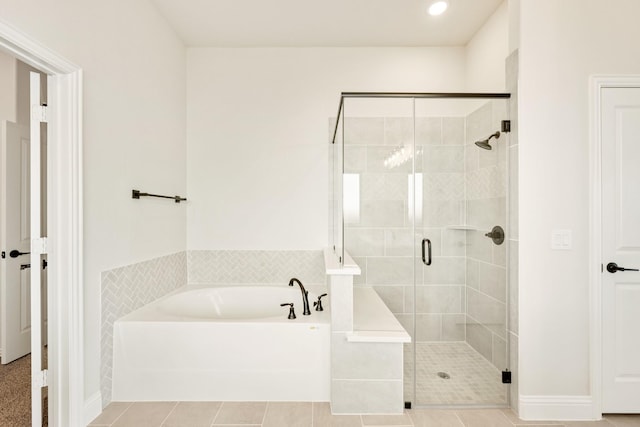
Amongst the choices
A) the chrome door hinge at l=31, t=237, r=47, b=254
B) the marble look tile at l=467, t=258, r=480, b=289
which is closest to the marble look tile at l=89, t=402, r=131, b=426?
the chrome door hinge at l=31, t=237, r=47, b=254

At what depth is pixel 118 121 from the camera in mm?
2246

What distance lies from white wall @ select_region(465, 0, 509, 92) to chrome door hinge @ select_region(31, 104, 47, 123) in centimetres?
309

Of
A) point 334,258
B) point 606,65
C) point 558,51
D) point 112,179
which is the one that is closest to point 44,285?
point 112,179

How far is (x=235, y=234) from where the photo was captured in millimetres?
3338

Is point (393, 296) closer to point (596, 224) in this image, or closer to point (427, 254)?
point (427, 254)

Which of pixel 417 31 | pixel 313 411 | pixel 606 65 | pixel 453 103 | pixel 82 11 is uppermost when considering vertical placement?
pixel 417 31

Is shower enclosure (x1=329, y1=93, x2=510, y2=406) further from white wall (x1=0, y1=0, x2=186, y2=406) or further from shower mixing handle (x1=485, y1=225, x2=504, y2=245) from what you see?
white wall (x1=0, y1=0, x2=186, y2=406)

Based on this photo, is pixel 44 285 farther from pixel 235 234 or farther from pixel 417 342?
pixel 417 342

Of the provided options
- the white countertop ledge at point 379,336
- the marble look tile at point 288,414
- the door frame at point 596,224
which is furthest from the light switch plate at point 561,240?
the marble look tile at point 288,414

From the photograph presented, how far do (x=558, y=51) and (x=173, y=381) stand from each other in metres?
3.18

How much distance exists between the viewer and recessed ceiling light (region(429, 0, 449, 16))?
8.58ft

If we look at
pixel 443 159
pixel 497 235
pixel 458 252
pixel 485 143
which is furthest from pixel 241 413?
pixel 485 143

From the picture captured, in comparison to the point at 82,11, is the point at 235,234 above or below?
below

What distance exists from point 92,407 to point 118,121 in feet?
5.85
